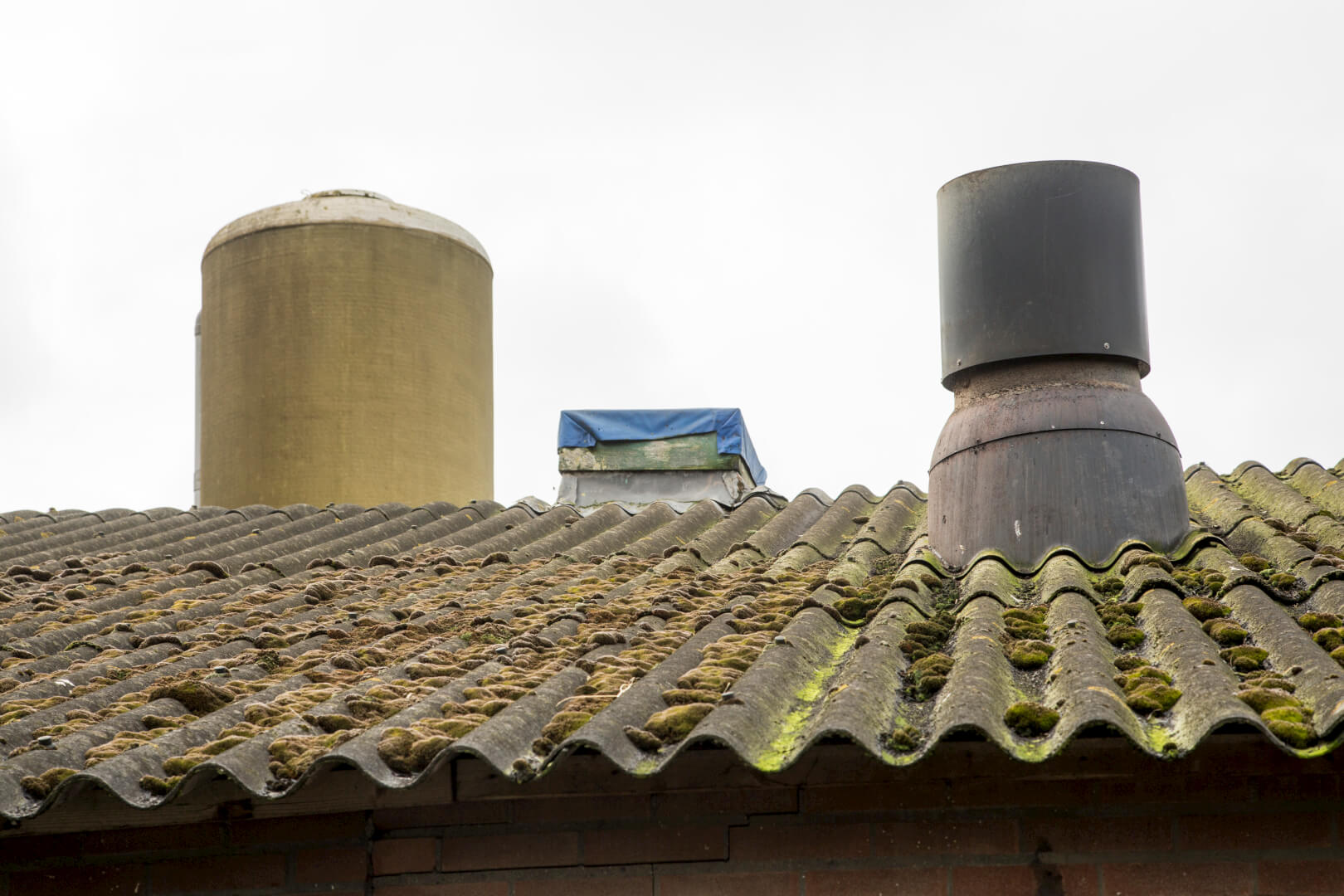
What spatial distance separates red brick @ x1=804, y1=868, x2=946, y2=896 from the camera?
149 inches

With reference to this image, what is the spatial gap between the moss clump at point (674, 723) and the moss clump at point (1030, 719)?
30.0 inches

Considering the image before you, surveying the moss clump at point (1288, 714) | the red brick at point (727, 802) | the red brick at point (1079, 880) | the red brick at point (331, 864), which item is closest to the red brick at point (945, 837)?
the red brick at point (1079, 880)

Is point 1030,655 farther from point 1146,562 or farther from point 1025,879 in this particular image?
point 1146,562

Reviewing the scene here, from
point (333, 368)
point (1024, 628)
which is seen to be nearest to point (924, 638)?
point (1024, 628)

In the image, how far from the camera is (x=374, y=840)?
13.5ft

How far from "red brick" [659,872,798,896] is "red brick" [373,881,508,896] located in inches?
18.6

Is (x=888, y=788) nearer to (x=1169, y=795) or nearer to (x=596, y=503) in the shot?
(x=1169, y=795)

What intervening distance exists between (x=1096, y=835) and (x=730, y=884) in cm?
97

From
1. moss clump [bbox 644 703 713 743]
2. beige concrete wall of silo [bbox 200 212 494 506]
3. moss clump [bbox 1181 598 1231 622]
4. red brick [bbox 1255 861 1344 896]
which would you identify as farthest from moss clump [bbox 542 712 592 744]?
beige concrete wall of silo [bbox 200 212 494 506]

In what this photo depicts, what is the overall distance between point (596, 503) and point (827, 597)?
7.31 metres

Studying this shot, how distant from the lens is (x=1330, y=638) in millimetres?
4117

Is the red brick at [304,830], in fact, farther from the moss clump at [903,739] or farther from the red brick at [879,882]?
the moss clump at [903,739]

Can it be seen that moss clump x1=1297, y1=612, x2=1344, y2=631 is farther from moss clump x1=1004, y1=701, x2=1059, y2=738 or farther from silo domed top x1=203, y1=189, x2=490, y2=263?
silo domed top x1=203, y1=189, x2=490, y2=263

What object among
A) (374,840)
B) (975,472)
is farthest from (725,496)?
(374,840)
